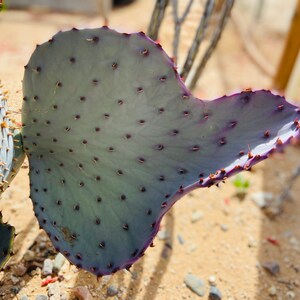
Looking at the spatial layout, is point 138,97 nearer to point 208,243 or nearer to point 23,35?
point 208,243

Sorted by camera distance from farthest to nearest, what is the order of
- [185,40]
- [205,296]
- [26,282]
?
[185,40] < [205,296] < [26,282]

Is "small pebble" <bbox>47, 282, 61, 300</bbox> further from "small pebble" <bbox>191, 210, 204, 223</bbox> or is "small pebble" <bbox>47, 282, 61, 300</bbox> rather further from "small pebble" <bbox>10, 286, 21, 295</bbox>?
"small pebble" <bbox>191, 210, 204, 223</bbox>

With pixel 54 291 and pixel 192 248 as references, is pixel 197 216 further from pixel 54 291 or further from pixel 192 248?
pixel 54 291

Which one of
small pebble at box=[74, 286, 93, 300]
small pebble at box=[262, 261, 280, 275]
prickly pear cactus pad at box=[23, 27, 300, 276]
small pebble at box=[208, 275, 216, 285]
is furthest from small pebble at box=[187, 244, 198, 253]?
prickly pear cactus pad at box=[23, 27, 300, 276]

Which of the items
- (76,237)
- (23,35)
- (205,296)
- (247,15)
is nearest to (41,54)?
(76,237)

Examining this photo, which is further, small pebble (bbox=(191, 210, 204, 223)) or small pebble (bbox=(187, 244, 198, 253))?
small pebble (bbox=(191, 210, 204, 223))

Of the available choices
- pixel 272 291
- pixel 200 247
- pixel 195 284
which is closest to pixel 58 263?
pixel 195 284

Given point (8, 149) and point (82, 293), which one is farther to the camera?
point (82, 293)
